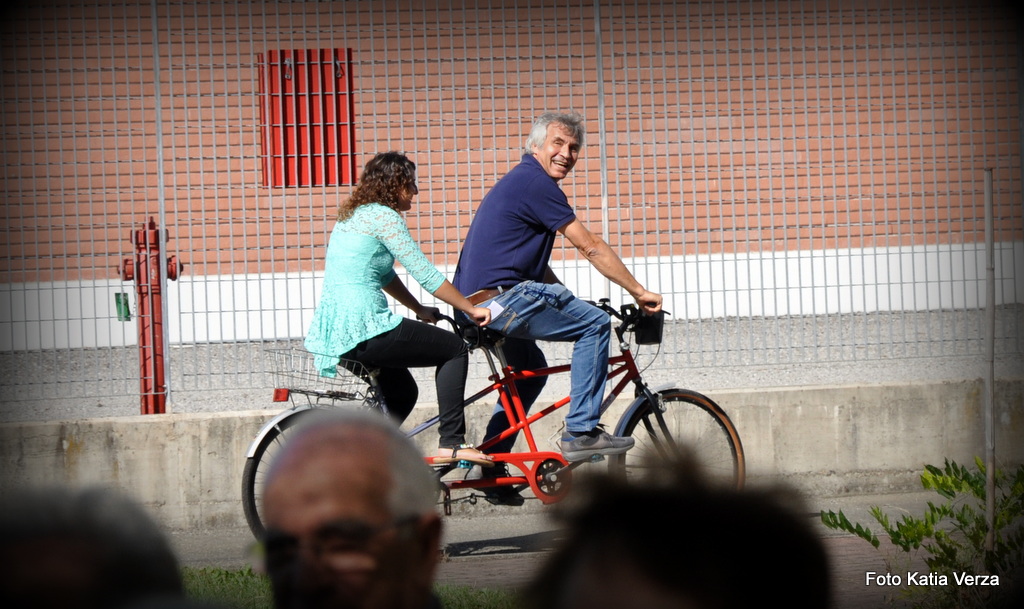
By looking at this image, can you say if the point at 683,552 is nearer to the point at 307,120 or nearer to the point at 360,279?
the point at 360,279

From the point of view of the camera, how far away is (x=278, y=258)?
7184 millimetres

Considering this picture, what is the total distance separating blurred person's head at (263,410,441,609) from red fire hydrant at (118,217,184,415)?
18.1 ft

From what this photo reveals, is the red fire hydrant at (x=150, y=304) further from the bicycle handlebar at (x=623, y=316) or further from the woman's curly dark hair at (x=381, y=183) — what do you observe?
the bicycle handlebar at (x=623, y=316)

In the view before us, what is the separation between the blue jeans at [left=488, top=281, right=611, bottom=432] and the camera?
5.11 m

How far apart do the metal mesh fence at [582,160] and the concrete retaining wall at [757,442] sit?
0.51 metres

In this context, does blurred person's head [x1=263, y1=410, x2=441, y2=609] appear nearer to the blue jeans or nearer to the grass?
the grass

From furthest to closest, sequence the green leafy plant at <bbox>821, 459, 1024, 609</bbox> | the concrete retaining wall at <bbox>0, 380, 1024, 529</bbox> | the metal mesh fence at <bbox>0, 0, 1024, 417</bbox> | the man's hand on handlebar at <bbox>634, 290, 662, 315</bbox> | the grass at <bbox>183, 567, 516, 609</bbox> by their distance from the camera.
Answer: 1. the metal mesh fence at <bbox>0, 0, 1024, 417</bbox>
2. the concrete retaining wall at <bbox>0, 380, 1024, 529</bbox>
3. the man's hand on handlebar at <bbox>634, 290, 662, 315</bbox>
4. the grass at <bbox>183, 567, 516, 609</bbox>
5. the green leafy plant at <bbox>821, 459, 1024, 609</bbox>

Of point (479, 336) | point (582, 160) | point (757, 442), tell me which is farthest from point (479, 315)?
point (582, 160)

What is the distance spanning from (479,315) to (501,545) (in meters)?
1.22

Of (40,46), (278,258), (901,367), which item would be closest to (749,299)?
(901,367)

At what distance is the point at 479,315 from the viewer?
5062mm

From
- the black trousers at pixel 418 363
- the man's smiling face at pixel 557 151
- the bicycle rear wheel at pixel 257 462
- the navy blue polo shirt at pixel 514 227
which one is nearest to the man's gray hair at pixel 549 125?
the man's smiling face at pixel 557 151

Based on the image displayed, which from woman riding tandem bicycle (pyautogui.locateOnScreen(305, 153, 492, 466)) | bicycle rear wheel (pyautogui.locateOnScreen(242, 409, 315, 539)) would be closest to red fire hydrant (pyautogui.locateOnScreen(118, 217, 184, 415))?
bicycle rear wheel (pyautogui.locateOnScreen(242, 409, 315, 539))

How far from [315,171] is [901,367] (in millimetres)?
4108
